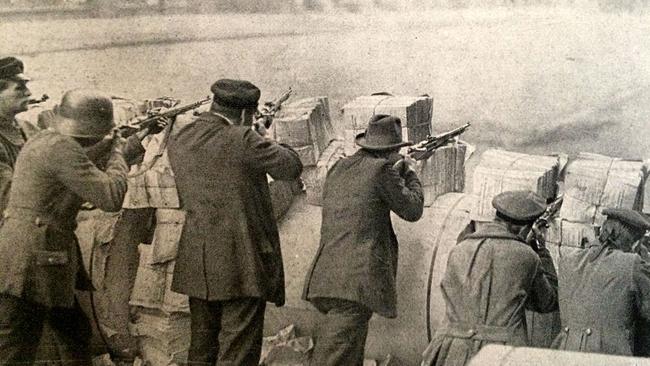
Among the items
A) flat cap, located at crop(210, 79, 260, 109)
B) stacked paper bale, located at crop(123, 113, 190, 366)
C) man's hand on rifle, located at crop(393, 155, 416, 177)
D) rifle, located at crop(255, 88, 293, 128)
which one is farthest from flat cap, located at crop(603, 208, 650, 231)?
stacked paper bale, located at crop(123, 113, 190, 366)

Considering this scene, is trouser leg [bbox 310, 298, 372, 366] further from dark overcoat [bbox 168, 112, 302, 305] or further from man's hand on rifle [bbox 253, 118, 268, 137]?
man's hand on rifle [bbox 253, 118, 268, 137]

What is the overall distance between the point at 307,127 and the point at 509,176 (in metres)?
0.94

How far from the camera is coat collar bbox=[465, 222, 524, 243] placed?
13.4 feet

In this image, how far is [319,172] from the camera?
4359mm

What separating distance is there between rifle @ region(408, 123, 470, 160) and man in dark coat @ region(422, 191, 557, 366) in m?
0.34

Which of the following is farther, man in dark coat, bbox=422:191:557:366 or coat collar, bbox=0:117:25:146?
coat collar, bbox=0:117:25:146

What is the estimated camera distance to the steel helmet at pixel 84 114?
14.7 feet

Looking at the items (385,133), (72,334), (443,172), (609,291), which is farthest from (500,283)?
(72,334)

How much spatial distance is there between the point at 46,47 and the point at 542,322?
266cm

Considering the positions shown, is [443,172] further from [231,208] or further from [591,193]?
[231,208]

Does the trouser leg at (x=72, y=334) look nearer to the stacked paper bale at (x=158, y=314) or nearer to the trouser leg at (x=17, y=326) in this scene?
the trouser leg at (x=17, y=326)

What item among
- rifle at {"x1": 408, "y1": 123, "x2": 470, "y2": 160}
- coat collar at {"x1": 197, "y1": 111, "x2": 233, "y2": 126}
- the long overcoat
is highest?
coat collar at {"x1": 197, "y1": 111, "x2": 233, "y2": 126}

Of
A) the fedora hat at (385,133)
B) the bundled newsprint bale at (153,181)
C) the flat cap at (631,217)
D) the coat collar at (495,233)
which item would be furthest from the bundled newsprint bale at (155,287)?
the flat cap at (631,217)

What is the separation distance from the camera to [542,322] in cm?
416
